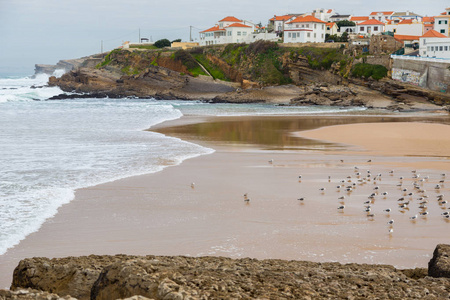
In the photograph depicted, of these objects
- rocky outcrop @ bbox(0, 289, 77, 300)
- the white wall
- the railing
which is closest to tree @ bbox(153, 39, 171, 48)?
the railing

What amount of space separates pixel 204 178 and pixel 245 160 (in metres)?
3.79

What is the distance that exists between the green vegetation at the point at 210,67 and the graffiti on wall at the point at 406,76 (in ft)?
→ 82.0

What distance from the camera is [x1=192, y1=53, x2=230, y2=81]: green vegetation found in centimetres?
7712

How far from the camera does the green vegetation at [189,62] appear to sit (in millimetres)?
78125

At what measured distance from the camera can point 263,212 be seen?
11789 millimetres

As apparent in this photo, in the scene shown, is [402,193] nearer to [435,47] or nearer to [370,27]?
[435,47]

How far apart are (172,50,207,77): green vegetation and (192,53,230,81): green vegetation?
4.18 ft

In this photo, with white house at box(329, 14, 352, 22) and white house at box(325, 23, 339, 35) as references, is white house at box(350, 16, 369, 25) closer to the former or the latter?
white house at box(329, 14, 352, 22)

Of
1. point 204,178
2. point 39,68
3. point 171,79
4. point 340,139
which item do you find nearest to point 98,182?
point 204,178

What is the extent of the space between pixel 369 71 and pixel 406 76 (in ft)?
14.8

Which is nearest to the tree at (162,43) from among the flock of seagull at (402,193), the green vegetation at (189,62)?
the green vegetation at (189,62)

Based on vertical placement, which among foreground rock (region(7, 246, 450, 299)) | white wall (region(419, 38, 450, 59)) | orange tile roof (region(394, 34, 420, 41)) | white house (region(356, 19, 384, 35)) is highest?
white house (region(356, 19, 384, 35))

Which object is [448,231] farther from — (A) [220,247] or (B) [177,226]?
(B) [177,226]

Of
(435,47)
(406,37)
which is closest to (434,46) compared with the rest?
(435,47)
